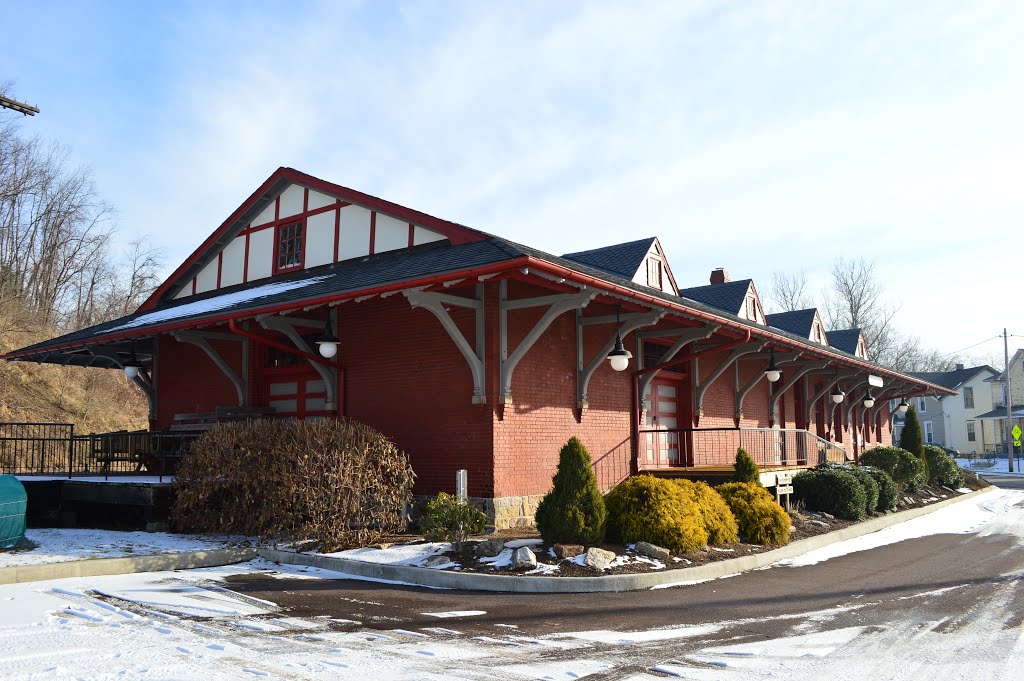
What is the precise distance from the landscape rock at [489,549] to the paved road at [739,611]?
1.16 meters

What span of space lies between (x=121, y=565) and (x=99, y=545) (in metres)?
2.39

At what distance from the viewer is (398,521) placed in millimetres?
11641

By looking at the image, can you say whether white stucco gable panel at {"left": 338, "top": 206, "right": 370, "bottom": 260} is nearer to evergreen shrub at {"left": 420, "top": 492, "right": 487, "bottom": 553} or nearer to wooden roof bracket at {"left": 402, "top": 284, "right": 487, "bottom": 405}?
wooden roof bracket at {"left": 402, "top": 284, "right": 487, "bottom": 405}

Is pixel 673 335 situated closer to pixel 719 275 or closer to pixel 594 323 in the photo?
pixel 594 323

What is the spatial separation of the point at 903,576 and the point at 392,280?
7.98 metres

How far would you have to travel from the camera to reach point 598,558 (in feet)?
30.6

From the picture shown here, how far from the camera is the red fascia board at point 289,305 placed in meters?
10.1

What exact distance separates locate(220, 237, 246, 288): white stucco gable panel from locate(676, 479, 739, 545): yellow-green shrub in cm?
1240

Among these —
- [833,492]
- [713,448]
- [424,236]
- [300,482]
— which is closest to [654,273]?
[713,448]

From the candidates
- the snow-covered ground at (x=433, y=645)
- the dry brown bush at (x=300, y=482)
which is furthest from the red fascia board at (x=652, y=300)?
the snow-covered ground at (x=433, y=645)

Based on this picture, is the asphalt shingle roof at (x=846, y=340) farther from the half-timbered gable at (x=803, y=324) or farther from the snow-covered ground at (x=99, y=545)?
the snow-covered ground at (x=99, y=545)

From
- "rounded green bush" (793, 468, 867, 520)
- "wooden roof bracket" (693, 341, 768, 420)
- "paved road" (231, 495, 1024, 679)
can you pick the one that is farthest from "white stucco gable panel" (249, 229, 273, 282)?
"rounded green bush" (793, 468, 867, 520)

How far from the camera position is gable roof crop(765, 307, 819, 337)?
94.9ft

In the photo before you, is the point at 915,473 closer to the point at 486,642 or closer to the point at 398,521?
the point at 398,521
